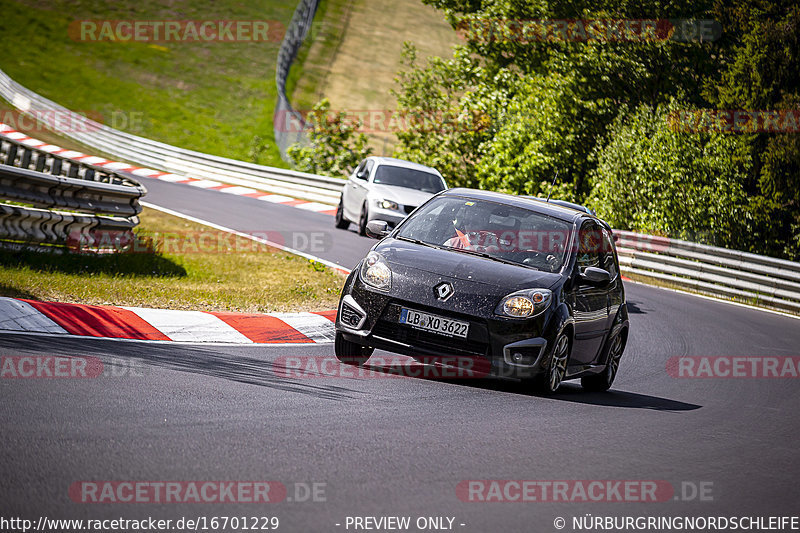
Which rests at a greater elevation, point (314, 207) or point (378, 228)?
point (378, 228)

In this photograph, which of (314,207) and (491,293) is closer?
(491,293)

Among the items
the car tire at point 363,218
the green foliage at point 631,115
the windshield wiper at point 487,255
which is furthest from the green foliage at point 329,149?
the windshield wiper at point 487,255

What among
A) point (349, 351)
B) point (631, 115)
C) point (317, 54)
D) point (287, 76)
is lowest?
point (349, 351)

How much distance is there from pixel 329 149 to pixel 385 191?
15.3 meters

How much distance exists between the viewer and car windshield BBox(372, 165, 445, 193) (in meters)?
21.9

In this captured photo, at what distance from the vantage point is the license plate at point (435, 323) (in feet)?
26.0

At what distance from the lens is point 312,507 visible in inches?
184

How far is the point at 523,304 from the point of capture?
316 inches

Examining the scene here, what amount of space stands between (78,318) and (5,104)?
109 feet

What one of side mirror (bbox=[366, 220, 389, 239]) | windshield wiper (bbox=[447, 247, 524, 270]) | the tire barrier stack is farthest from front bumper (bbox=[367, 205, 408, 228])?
windshield wiper (bbox=[447, 247, 524, 270])

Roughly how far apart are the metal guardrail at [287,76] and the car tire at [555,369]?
2987 cm

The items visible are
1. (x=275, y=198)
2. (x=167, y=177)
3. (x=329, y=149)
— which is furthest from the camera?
(x=329, y=149)

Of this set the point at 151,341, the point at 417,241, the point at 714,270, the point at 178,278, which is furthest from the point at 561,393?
the point at 714,270

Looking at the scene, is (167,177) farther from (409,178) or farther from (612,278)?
(612,278)
